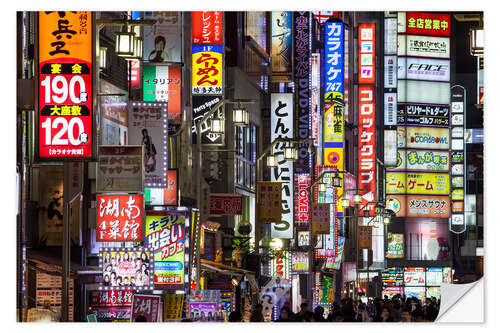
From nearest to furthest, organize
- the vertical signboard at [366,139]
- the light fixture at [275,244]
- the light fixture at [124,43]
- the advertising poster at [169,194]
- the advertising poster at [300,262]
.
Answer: the light fixture at [124,43]
the advertising poster at [169,194]
the light fixture at [275,244]
the advertising poster at [300,262]
the vertical signboard at [366,139]

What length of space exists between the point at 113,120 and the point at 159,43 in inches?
128

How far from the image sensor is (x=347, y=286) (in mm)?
58094

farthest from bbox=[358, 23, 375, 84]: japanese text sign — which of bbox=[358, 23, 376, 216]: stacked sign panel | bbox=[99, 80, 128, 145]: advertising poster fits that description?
bbox=[99, 80, 128, 145]: advertising poster

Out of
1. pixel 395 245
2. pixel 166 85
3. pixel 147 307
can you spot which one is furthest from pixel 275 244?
pixel 395 245

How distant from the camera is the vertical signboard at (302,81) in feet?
132

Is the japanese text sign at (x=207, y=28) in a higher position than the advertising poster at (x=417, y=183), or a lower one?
higher

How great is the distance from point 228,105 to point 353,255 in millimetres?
27477

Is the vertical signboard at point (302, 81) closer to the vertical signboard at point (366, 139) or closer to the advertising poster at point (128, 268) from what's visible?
the vertical signboard at point (366, 139)

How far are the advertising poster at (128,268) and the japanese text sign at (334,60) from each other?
100 ft

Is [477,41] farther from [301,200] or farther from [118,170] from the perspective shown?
[301,200]

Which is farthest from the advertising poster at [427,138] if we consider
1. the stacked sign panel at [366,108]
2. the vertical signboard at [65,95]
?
the vertical signboard at [65,95]

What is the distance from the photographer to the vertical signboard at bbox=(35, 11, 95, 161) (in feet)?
45.9

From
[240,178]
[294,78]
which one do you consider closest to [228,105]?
[240,178]
